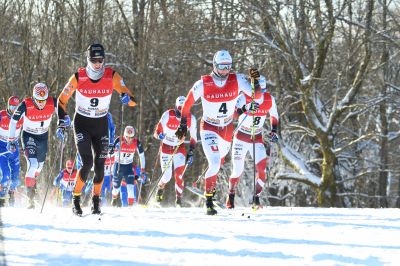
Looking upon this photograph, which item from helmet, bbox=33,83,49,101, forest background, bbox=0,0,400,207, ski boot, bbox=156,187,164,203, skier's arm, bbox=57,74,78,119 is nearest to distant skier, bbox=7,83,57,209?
helmet, bbox=33,83,49,101

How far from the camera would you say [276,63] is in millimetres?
25031

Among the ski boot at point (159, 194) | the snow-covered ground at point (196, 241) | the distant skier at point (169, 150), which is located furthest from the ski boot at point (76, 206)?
the ski boot at point (159, 194)

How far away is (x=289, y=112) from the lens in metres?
26.9

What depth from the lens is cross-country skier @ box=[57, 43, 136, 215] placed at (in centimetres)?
954

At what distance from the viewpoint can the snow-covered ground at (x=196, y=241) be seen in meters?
5.90

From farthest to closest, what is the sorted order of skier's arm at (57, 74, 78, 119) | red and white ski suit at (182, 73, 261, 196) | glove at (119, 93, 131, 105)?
1. red and white ski suit at (182, 73, 261, 196)
2. glove at (119, 93, 131, 105)
3. skier's arm at (57, 74, 78, 119)

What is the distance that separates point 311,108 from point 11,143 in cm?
1311

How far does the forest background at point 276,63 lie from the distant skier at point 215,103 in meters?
8.73

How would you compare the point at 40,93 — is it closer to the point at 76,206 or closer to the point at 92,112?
the point at 92,112

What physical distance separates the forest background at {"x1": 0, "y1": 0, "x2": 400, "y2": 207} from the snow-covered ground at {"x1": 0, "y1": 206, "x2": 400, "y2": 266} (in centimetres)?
1060

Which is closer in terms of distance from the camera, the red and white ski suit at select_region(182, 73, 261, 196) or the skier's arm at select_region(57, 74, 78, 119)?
→ the skier's arm at select_region(57, 74, 78, 119)

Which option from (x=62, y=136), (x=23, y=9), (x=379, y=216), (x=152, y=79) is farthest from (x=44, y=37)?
(x=379, y=216)

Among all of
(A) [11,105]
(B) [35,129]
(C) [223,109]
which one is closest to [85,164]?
(C) [223,109]

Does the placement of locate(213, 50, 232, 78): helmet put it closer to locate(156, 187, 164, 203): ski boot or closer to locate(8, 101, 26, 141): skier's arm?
locate(8, 101, 26, 141): skier's arm
